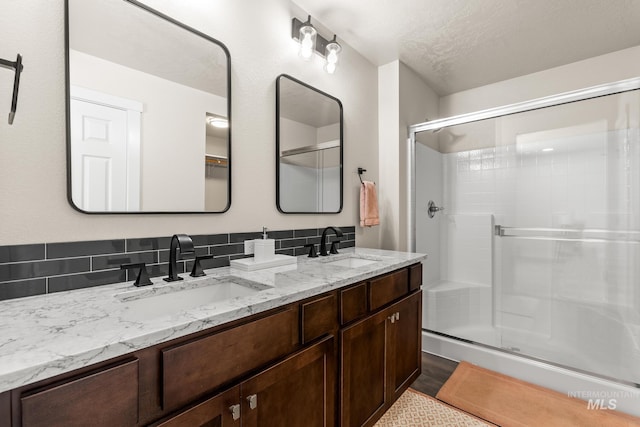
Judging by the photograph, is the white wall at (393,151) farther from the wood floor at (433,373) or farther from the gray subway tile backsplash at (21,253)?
the gray subway tile backsplash at (21,253)

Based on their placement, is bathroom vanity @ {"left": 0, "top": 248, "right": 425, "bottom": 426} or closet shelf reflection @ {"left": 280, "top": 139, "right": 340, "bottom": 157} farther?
closet shelf reflection @ {"left": 280, "top": 139, "right": 340, "bottom": 157}

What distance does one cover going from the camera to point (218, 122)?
1491mm

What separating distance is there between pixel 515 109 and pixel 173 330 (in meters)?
2.54

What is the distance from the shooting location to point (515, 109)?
87.6 inches

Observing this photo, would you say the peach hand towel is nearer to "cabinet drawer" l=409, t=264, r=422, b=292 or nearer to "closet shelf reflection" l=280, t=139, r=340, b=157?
"closet shelf reflection" l=280, t=139, r=340, b=157

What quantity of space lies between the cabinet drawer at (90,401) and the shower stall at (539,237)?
238 cm

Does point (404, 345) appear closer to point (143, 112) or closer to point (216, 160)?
point (216, 160)

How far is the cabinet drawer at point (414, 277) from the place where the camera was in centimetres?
184

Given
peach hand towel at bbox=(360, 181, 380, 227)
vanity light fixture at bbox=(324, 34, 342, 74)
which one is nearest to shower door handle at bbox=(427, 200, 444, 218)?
peach hand towel at bbox=(360, 181, 380, 227)

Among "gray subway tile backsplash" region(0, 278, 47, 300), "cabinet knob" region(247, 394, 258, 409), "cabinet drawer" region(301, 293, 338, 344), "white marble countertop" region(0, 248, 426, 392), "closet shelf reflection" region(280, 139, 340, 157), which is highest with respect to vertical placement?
"closet shelf reflection" region(280, 139, 340, 157)

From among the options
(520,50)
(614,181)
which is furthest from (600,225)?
(520,50)

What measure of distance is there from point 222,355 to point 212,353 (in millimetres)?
36

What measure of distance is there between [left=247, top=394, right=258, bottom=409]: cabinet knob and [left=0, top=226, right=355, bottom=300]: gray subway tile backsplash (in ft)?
2.11

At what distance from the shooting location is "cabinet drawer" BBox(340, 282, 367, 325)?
1.31 metres
